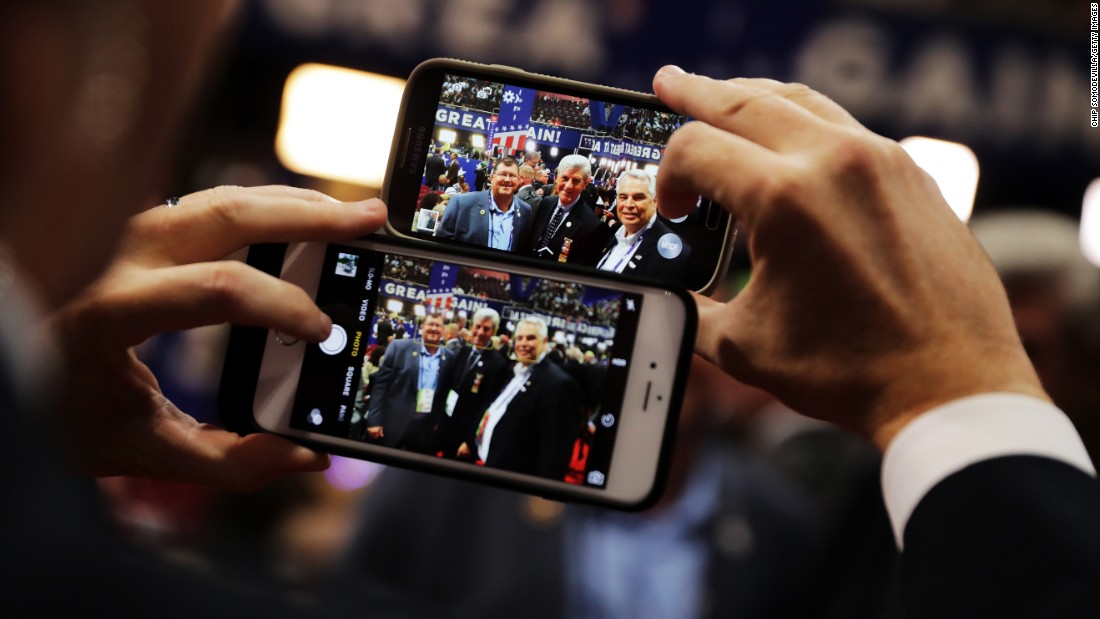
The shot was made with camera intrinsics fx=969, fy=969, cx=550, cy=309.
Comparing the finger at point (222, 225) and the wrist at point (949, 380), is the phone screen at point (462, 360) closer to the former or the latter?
the finger at point (222, 225)

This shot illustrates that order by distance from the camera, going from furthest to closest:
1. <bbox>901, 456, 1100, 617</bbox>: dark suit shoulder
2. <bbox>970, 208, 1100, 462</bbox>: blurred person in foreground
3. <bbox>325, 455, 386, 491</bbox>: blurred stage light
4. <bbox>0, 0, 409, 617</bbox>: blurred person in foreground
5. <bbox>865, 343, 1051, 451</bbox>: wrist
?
<bbox>325, 455, 386, 491</bbox>: blurred stage light, <bbox>970, 208, 1100, 462</bbox>: blurred person in foreground, <bbox>865, 343, 1051, 451</bbox>: wrist, <bbox>901, 456, 1100, 617</bbox>: dark suit shoulder, <bbox>0, 0, 409, 617</bbox>: blurred person in foreground

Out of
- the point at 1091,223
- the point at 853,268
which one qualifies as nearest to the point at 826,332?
the point at 853,268

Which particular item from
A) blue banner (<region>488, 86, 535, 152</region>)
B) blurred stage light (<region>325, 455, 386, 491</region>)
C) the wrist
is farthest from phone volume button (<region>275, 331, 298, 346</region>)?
blurred stage light (<region>325, 455, 386, 491</region>)

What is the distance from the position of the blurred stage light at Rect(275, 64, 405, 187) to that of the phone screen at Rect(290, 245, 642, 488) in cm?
239

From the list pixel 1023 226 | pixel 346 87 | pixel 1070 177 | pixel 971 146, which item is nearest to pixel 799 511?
pixel 1023 226

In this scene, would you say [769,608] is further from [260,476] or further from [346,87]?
[346,87]

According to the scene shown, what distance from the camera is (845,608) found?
1718 millimetres

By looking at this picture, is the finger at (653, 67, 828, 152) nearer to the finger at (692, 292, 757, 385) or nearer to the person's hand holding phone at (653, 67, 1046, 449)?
the person's hand holding phone at (653, 67, 1046, 449)

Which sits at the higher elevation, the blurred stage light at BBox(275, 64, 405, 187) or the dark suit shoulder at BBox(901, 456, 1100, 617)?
the blurred stage light at BBox(275, 64, 405, 187)

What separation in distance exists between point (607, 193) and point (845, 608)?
3.35 feet

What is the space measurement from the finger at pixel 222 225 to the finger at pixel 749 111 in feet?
1.08

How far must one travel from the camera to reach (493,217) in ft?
3.59

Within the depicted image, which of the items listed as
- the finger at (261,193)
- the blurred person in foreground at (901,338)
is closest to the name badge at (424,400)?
the finger at (261,193)

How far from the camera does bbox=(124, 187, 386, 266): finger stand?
0.87 meters
